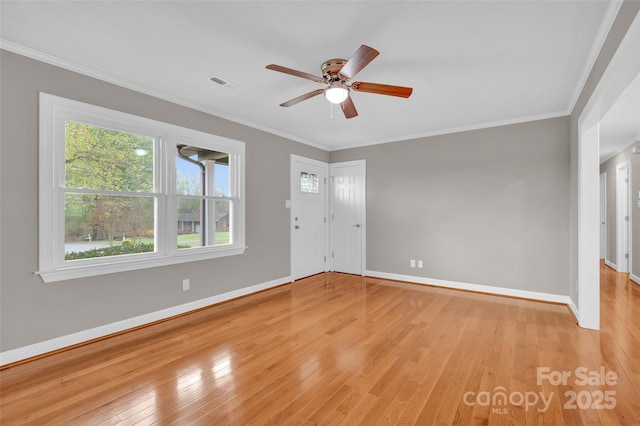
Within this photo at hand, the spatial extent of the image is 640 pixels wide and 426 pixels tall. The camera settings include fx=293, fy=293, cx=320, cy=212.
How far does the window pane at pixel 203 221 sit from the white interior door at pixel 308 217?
1.34 metres

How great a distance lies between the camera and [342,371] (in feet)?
7.41

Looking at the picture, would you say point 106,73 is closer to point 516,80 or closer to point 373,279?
point 516,80

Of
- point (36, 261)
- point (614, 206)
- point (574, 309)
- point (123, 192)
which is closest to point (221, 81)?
point (123, 192)

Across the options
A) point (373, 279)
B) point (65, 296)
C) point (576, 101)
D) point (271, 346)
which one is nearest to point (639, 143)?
point (576, 101)

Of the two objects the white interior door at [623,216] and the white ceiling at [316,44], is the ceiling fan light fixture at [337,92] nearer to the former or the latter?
the white ceiling at [316,44]

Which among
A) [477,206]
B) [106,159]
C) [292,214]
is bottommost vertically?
[292,214]

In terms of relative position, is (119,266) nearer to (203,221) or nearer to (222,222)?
(203,221)

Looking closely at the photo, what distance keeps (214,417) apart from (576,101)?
460 cm

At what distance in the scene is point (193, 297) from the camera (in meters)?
3.61

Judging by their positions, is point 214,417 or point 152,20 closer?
point 214,417

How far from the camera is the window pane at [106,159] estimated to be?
2.70m

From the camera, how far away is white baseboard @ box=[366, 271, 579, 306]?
12.7 feet

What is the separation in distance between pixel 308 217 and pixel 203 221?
2119 millimetres

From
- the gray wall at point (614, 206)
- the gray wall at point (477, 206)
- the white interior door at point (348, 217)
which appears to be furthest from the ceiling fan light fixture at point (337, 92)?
the gray wall at point (614, 206)
